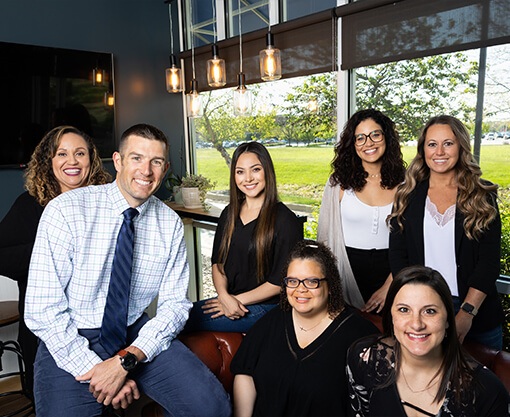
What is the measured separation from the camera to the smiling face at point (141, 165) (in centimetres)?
165

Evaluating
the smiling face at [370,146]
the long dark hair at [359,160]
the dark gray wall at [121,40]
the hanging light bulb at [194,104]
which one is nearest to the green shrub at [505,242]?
the long dark hair at [359,160]

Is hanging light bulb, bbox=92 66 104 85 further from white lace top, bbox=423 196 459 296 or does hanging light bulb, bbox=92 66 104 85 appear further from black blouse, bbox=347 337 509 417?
black blouse, bbox=347 337 509 417

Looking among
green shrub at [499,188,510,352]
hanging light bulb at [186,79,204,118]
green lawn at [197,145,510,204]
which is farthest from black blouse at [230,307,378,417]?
hanging light bulb at [186,79,204,118]

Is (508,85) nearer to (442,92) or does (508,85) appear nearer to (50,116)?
(442,92)

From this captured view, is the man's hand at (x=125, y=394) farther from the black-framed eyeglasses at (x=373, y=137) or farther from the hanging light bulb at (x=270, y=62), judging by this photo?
the hanging light bulb at (x=270, y=62)

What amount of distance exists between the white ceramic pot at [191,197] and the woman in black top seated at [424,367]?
2.66 metres

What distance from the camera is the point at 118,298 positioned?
1664 mm

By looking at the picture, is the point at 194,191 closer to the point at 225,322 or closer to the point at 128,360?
the point at 225,322

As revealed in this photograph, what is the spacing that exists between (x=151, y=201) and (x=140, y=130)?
12.3 inches

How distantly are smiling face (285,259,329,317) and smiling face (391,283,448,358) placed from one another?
31cm

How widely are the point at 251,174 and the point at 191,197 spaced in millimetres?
1819

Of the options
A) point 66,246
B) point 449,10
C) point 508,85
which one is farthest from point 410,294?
point 449,10

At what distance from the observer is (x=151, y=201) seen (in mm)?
1853

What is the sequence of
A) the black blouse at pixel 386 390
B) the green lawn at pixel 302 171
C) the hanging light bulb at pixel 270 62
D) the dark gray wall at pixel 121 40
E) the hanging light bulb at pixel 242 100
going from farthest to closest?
the dark gray wall at pixel 121 40
the green lawn at pixel 302 171
the hanging light bulb at pixel 242 100
the hanging light bulb at pixel 270 62
the black blouse at pixel 386 390
